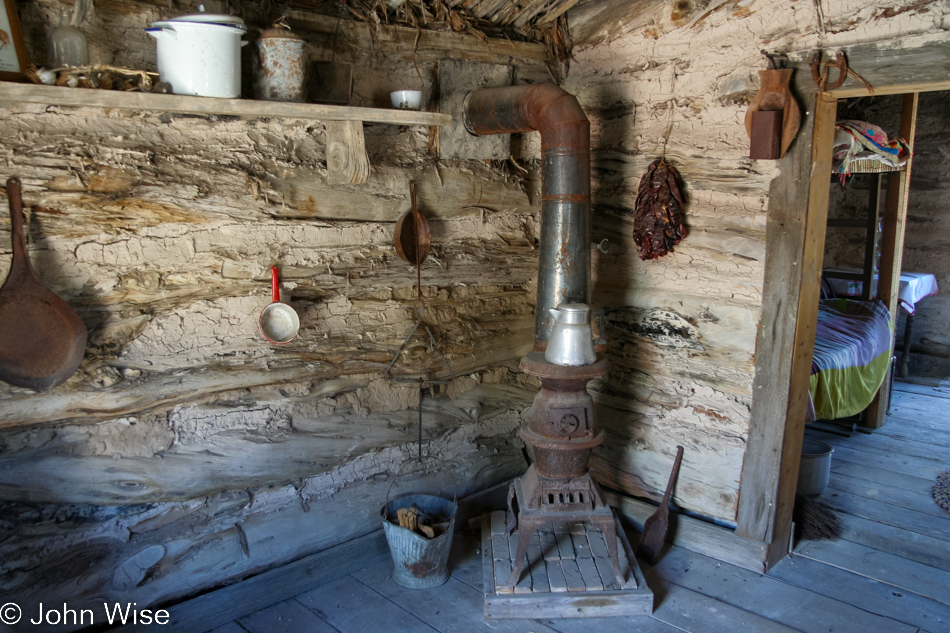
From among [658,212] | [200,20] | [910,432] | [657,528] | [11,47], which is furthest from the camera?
[910,432]

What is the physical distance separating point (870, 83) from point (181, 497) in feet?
10.2

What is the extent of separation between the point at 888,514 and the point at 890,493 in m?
0.31

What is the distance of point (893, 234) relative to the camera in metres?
4.62

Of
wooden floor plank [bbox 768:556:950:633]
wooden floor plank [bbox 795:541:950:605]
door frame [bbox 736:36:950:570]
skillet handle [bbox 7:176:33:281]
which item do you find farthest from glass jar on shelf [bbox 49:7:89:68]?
wooden floor plank [bbox 795:541:950:605]

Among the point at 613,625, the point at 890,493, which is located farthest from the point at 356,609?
the point at 890,493

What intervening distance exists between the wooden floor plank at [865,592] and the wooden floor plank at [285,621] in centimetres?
205

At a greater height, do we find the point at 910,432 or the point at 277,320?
the point at 277,320

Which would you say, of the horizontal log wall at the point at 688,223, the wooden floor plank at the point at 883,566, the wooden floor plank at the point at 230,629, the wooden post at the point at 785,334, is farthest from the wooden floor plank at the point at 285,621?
the wooden floor plank at the point at 883,566

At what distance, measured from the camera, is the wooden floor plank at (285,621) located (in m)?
2.64

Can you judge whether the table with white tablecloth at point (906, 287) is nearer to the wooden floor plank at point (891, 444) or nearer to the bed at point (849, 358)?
the bed at point (849, 358)

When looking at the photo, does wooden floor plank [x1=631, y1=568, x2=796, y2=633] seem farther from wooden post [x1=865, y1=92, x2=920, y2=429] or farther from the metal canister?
wooden post [x1=865, y1=92, x2=920, y2=429]

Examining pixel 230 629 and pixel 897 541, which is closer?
pixel 230 629

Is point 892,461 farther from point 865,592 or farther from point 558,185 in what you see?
point 558,185

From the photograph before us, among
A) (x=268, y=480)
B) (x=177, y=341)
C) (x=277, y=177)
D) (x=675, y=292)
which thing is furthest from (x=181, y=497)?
(x=675, y=292)
